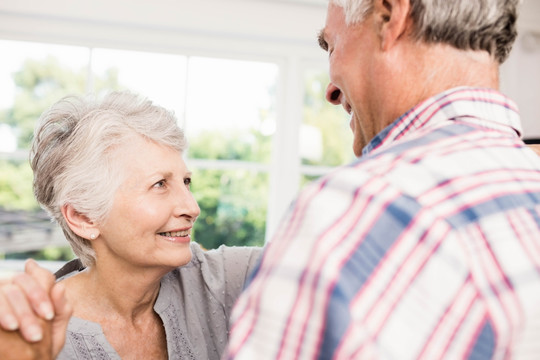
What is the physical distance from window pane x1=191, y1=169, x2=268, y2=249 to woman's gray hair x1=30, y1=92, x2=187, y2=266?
2056 millimetres

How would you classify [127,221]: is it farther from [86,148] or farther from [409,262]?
[409,262]

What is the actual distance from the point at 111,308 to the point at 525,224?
1.16m

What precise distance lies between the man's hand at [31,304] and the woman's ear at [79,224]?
2.05 ft

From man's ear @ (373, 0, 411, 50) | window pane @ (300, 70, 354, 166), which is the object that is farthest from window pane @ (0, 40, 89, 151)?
man's ear @ (373, 0, 411, 50)

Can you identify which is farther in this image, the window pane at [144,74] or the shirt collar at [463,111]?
the window pane at [144,74]

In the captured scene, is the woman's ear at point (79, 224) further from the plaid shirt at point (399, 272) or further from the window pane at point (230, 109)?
the window pane at point (230, 109)

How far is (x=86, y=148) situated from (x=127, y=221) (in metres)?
0.22

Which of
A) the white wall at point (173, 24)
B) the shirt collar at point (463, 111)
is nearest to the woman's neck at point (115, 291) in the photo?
the shirt collar at point (463, 111)

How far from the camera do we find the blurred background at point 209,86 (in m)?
3.35

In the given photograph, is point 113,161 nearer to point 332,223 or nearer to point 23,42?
point 332,223

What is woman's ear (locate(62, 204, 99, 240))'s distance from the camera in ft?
4.90

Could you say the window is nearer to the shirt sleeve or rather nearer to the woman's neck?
the shirt sleeve

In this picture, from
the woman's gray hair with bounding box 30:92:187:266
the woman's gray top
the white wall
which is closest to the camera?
the woman's gray top

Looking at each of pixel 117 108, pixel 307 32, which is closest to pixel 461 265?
pixel 117 108
